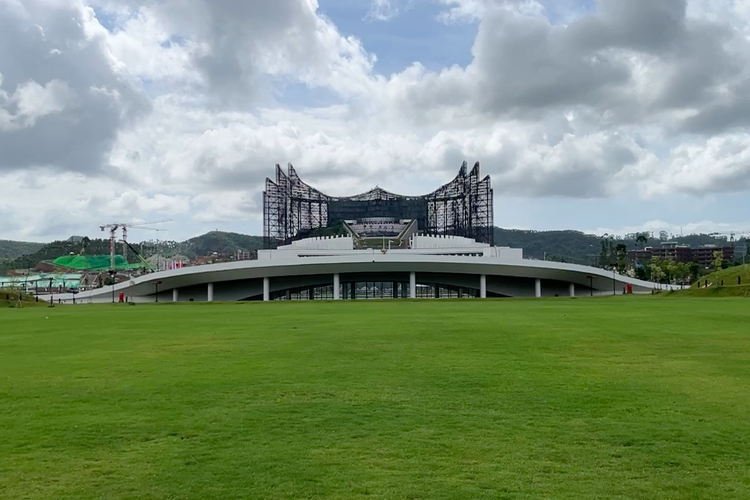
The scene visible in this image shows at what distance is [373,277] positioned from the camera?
61.8 m

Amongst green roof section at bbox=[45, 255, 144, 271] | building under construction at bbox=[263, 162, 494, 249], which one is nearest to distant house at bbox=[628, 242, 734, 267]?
building under construction at bbox=[263, 162, 494, 249]

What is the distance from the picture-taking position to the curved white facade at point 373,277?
57.1 metres

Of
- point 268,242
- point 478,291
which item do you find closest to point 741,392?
point 478,291

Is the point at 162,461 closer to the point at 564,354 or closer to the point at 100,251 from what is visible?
the point at 564,354

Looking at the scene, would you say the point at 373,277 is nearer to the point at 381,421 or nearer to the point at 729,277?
the point at 729,277

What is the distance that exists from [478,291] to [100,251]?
110274 mm

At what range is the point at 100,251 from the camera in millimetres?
146250

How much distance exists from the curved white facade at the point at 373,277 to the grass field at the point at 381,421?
145 feet

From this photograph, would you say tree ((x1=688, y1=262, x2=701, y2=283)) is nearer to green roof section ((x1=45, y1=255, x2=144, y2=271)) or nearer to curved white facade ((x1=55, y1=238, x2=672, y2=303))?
curved white facade ((x1=55, y1=238, x2=672, y2=303))

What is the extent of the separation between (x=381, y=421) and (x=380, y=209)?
290ft

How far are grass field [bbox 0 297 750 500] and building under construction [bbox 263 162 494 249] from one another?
7258 centimetres

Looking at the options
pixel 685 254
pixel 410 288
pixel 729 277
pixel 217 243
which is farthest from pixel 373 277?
pixel 217 243

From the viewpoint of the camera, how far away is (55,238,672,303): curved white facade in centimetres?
5709

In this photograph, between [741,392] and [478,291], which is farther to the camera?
[478,291]
